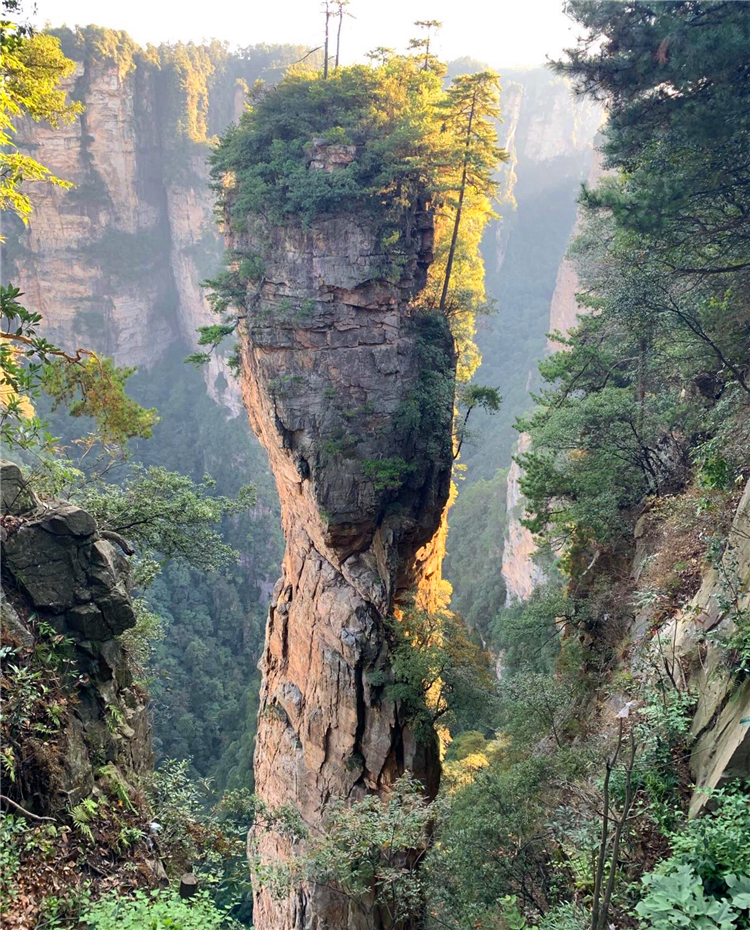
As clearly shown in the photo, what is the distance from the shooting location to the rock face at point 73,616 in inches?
217

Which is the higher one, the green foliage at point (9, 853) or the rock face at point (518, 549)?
the green foliage at point (9, 853)

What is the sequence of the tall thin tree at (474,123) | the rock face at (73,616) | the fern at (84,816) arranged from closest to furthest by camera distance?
the fern at (84,816)
the rock face at (73,616)
the tall thin tree at (474,123)

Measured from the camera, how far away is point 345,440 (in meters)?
14.6

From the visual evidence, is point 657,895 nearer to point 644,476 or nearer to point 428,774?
point 644,476

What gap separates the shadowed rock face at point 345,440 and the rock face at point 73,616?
799 cm

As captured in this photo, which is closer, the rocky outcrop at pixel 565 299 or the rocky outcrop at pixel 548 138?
the rocky outcrop at pixel 565 299

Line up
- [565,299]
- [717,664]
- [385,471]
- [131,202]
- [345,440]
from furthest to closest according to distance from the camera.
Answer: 1. [131,202]
2. [565,299]
3. [345,440]
4. [385,471]
5. [717,664]


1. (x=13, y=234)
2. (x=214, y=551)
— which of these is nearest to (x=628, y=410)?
(x=214, y=551)

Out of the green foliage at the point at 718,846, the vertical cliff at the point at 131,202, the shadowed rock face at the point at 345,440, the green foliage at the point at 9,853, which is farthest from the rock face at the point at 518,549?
the vertical cliff at the point at 131,202

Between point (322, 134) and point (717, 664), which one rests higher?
point (322, 134)

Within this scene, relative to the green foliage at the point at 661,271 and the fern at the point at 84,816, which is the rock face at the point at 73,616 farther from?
the green foliage at the point at 661,271

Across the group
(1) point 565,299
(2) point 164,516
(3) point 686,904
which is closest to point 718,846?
(3) point 686,904

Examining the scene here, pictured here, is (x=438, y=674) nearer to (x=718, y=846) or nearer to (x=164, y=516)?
(x=164, y=516)

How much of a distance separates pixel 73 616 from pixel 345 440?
8925 mm
